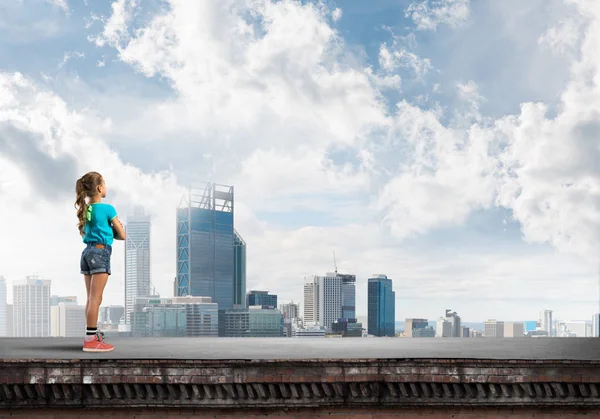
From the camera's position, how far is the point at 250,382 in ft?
27.3

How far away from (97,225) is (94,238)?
0.21 meters

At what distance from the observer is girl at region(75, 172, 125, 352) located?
34.4 ft

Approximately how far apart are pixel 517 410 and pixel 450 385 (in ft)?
3.05

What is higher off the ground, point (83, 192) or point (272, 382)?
point (83, 192)

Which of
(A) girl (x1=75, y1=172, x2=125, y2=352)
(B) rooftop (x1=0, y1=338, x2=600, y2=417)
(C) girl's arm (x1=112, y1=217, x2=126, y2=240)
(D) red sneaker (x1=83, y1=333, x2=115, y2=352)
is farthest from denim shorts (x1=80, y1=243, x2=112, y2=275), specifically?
(B) rooftop (x1=0, y1=338, x2=600, y2=417)

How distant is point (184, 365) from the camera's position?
328 inches

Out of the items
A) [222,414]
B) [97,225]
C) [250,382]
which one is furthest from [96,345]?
[250,382]

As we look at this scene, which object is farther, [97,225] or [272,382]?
[97,225]

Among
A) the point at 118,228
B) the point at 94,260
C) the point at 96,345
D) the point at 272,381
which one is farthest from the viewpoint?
the point at 118,228

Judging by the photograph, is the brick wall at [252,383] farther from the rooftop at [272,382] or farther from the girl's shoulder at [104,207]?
the girl's shoulder at [104,207]

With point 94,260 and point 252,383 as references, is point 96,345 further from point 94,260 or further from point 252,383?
point 252,383

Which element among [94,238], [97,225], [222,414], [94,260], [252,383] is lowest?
[222,414]

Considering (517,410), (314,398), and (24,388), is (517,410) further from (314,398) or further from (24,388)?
(24,388)

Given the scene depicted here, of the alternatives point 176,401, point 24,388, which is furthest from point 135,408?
point 24,388
